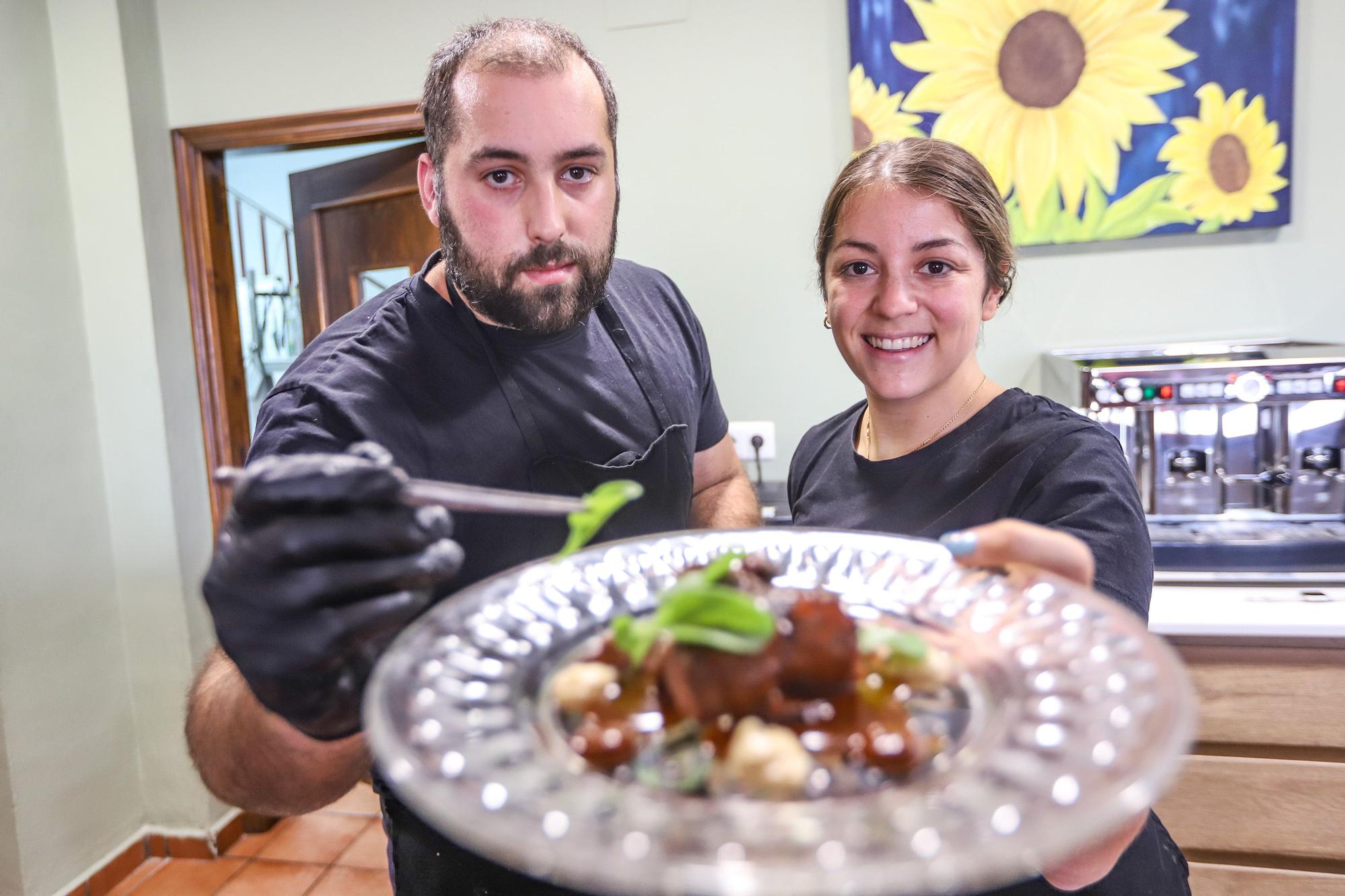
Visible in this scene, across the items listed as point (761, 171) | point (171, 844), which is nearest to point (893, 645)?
point (761, 171)

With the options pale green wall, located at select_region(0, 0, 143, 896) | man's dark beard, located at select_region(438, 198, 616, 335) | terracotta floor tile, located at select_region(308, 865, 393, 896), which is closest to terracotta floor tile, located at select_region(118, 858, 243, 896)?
pale green wall, located at select_region(0, 0, 143, 896)

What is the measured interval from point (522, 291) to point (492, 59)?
35cm

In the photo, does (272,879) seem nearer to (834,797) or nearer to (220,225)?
(220,225)

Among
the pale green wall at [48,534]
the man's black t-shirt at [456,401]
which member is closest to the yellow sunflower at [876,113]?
the man's black t-shirt at [456,401]

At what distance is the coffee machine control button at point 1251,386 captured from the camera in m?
1.94

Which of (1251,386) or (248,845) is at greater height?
(1251,386)

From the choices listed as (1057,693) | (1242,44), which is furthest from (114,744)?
(1242,44)

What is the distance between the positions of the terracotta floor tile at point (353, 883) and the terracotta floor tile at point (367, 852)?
0.07 feet

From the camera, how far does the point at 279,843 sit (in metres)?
2.89

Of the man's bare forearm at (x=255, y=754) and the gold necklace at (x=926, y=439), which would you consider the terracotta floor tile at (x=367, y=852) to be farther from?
the gold necklace at (x=926, y=439)

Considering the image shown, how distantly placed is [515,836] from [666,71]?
2.53 meters

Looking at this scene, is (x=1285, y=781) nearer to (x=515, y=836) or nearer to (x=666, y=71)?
(x=515, y=836)

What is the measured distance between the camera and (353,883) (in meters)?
2.66

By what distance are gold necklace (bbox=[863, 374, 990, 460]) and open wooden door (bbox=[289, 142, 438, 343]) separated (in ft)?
6.50
